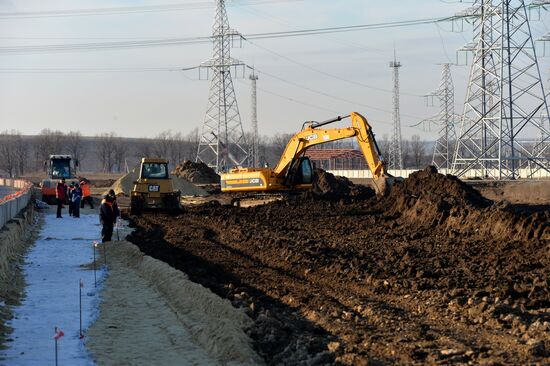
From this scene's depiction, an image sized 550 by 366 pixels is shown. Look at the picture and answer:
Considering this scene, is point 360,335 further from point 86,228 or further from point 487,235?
point 86,228

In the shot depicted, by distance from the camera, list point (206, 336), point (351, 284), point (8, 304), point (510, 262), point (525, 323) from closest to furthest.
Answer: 1. point (525, 323)
2. point (206, 336)
3. point (8, 304)
4. point (351, 284)
5. point (510, 262)

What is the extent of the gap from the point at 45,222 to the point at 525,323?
78.1 ft

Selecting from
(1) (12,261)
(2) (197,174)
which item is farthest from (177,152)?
(1) (12,261)

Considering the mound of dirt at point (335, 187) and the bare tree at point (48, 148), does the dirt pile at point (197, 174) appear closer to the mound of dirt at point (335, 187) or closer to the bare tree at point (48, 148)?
the mound of dirt at point (335, 187)

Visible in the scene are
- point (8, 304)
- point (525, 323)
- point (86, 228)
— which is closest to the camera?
point (525, 323)

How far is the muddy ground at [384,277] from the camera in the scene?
985 centimetres

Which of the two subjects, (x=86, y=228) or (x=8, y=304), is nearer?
(x=8, y=304)

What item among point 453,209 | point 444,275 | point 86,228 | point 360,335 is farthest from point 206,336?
point 86,228

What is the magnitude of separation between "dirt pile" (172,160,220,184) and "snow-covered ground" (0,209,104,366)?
33786 mm

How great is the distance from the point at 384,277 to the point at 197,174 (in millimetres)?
45423

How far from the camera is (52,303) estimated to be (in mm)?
14164

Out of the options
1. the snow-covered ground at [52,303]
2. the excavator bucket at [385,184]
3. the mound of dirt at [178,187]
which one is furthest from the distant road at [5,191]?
the snow-covered ground at [52,303]

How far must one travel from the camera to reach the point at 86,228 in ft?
95.0

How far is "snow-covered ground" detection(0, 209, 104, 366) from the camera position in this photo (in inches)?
417
